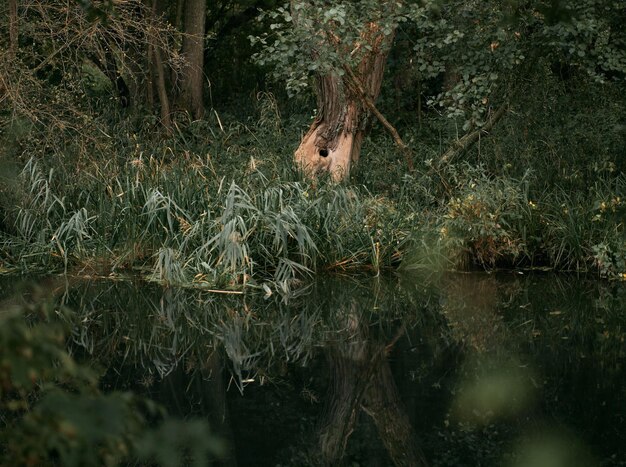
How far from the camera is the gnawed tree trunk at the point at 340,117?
12.5 meters

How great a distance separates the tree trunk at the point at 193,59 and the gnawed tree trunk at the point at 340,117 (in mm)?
2914

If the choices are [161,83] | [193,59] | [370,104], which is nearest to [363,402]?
[370,104]

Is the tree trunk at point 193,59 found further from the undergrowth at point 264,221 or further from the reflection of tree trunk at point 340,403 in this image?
the reflection of tree trunk at point 340,403

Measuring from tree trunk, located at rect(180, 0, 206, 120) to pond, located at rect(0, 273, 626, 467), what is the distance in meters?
5.71

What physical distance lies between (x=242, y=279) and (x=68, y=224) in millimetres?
2022

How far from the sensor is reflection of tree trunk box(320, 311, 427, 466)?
515 cm

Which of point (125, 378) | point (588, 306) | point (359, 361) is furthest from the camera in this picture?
point (588, 306)

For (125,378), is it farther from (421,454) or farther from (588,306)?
(588,306)

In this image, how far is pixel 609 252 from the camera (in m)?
10.1

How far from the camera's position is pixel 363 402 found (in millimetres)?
6059

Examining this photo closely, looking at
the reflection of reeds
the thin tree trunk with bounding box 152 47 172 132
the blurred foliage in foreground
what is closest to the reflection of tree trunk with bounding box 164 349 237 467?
the reflection of reeds

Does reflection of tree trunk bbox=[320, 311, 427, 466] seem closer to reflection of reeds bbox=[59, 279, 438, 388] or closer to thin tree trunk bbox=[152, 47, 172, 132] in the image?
reflection of reeds bbox=[59, 279, 438, 388]

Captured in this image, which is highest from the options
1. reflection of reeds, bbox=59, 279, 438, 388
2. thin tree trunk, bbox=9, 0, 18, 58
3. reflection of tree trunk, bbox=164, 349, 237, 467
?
thin tree trunk, bbox=9, 0, 18, 58

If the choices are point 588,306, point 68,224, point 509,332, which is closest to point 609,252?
point 588,306
